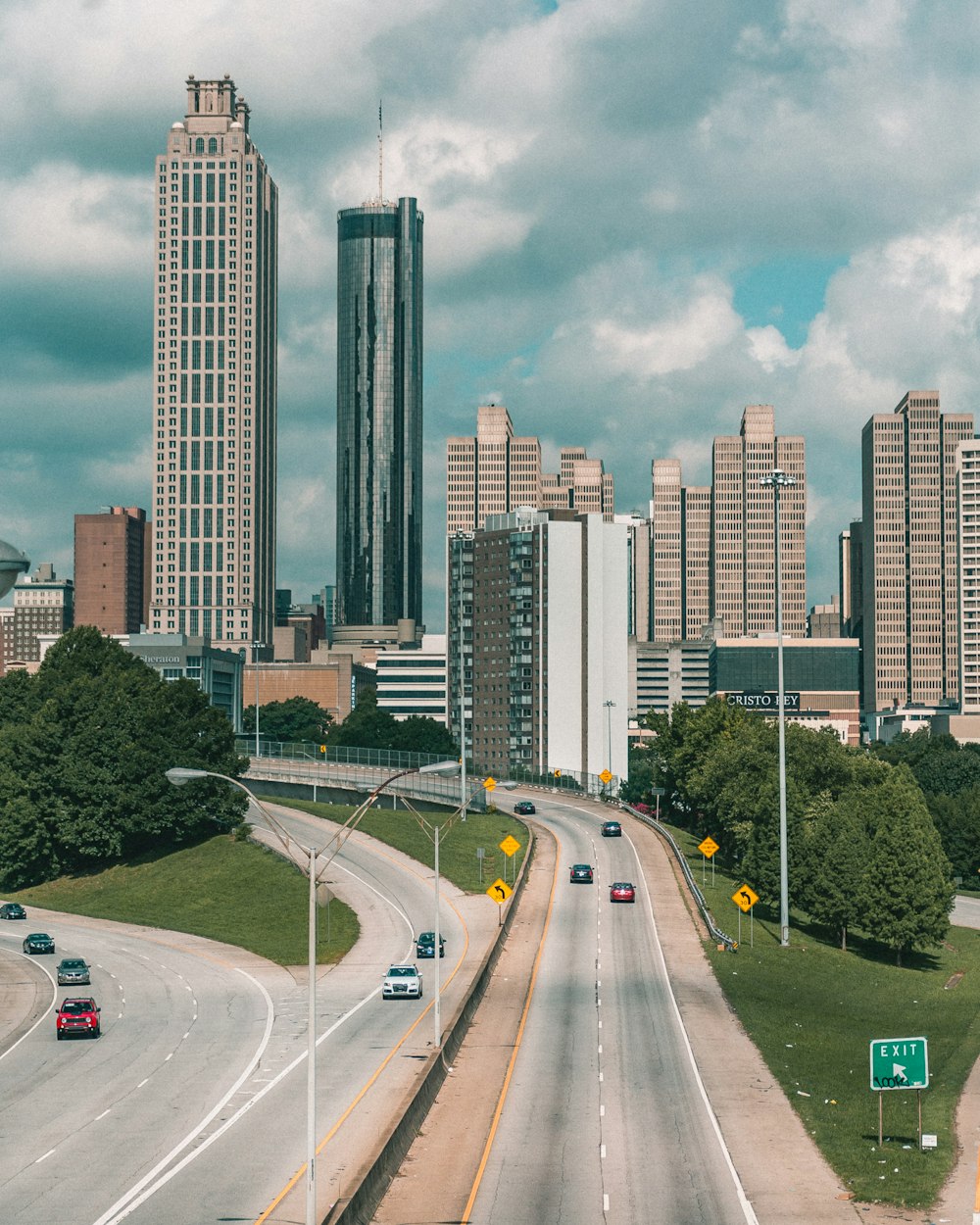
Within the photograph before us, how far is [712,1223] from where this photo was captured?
3606 centimetres

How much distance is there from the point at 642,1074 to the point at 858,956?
140ft

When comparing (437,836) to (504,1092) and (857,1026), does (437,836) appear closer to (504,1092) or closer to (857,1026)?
(504,1092)

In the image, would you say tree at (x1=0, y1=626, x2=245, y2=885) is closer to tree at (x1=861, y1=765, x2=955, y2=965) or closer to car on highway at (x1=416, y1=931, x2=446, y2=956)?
car on highway at (x1=416, y1=931, x2=446, y2=956)

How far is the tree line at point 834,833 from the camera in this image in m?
94.4

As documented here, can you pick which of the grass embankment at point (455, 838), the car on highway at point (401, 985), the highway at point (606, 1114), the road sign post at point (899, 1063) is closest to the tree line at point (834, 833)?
the highway at point (606, 1114)

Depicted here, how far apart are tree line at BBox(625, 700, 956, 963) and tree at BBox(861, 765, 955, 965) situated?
58 millimetres

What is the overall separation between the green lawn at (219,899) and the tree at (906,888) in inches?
1207

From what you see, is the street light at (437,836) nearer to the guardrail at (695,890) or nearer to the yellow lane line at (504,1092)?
the yellow lane line at (504,1092)

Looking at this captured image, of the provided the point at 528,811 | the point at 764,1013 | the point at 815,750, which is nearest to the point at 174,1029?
the point at 764,1013

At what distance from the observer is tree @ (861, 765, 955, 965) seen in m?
93.6

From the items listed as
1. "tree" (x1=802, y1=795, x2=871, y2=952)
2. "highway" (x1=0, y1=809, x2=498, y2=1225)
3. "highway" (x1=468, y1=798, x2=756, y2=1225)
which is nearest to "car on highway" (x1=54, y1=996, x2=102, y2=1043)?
"highway" (x1=0, y1=809, x2=498, y2=1225)

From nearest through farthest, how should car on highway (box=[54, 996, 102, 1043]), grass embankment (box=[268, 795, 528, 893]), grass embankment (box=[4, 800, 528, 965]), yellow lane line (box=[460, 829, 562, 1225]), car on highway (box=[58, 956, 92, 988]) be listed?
1. yellow lane line (box=[460, 829, 562, 1225])
2. car on highway (box=[54, 996, 102, 1043])
3. car on highway (box=[58, 956, 92, 988])
4. grass embankment (box=[4, 800, 528, 965])
5. grass embankment (box=[268, 795, 528, 893])

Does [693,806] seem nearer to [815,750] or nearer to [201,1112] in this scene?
[815,750]

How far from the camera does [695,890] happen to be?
105375 millimetres
